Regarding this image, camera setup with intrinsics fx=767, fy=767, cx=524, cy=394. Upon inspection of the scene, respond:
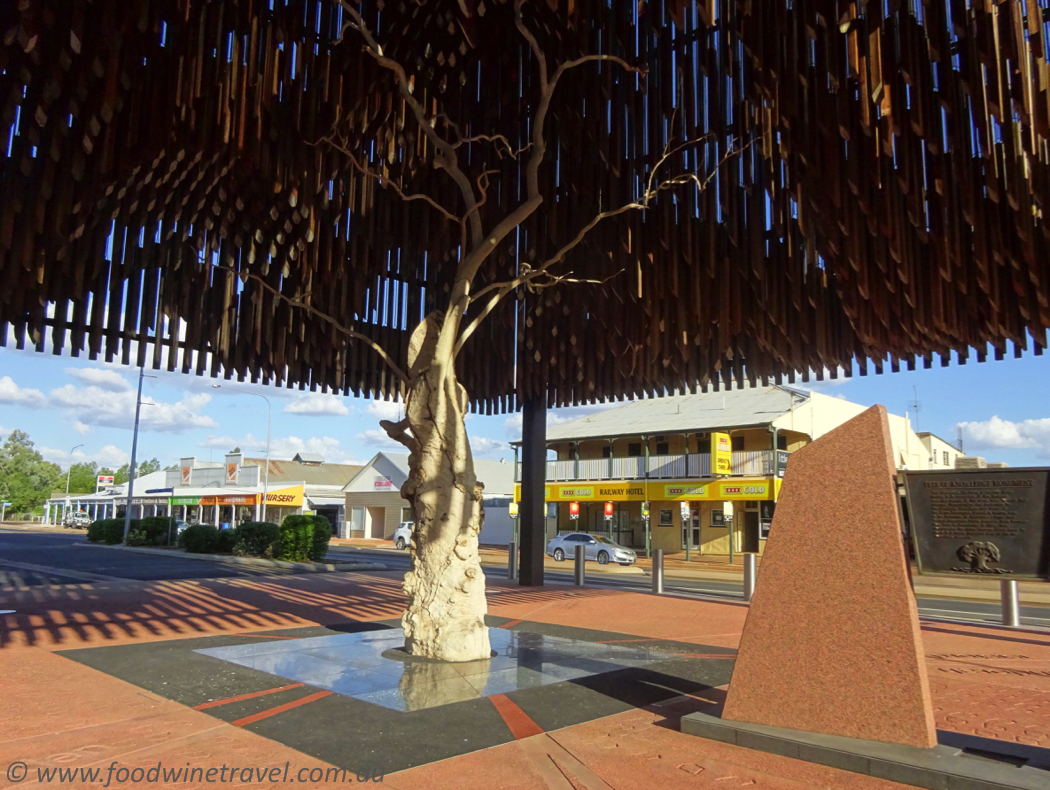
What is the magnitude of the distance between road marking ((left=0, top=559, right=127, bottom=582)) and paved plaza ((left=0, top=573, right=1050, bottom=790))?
23.2 feet

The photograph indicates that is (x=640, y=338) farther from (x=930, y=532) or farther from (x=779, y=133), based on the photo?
(x=930, y=532)

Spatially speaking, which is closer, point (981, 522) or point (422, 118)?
point (981, 522)

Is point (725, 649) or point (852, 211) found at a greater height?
point (852, 211)

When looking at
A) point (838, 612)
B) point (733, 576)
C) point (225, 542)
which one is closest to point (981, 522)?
point (838, 612)

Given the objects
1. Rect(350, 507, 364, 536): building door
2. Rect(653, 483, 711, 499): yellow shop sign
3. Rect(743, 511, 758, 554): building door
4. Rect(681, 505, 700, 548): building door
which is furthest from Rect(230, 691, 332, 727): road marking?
Rect(350, 507, 364, 536): building door

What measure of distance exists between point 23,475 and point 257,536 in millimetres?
103186

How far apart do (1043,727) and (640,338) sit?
328 inches

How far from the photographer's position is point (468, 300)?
9.59 meters

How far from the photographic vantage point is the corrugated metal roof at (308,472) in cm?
7650

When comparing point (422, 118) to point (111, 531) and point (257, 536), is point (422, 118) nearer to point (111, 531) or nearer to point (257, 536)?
point (257, 536)

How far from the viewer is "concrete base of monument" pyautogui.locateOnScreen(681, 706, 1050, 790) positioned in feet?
15.2

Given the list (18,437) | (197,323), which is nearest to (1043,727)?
(197,323)

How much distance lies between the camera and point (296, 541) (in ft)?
86.4

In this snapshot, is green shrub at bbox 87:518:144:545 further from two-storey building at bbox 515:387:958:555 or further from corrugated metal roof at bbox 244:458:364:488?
corrugated metal roof at bbox 244:458:364:488
